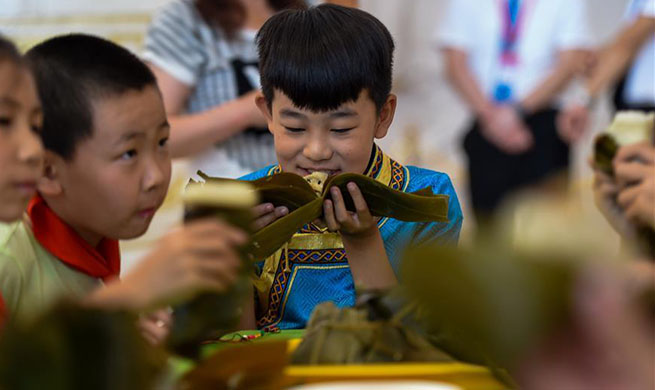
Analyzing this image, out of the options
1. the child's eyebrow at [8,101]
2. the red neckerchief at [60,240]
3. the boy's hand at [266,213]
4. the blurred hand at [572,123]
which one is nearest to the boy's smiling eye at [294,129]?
the boy's hand at [266,213]

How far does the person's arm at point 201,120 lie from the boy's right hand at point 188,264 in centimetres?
129

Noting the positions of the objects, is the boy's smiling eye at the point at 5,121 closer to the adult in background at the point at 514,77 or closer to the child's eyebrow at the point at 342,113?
the child's eyebrow at the point at 342,113

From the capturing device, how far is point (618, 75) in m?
3.07

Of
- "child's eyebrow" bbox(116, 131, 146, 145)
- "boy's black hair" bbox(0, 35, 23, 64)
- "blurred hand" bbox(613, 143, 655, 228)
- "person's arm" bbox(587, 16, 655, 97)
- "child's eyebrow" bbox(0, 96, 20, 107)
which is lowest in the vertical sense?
"blurred hand" bbox(613, 143, 655, 228)

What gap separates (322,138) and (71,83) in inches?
16.3

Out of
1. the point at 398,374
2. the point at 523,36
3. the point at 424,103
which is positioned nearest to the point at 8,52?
the point at 398,374

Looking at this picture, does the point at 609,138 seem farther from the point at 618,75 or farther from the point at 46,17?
the point at 46,17

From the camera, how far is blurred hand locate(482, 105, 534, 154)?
3.29 m

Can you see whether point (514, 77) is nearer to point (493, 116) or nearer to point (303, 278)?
point (493, 116)

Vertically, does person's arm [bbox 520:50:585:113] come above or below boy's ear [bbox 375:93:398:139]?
above

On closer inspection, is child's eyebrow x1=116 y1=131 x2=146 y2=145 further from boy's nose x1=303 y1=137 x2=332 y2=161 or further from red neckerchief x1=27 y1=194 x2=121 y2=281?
boy's nose x1=303 y1=137 x2=332 y2=161

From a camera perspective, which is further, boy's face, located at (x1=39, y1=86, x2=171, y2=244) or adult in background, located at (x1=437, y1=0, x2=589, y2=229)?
adult in background, located at (x1=437, y1=0, x2=589, y2=229)

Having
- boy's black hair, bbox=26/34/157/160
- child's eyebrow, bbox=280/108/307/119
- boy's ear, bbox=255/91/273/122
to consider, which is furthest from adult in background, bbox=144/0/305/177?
boy's black hair, bbox=26/34/157/160

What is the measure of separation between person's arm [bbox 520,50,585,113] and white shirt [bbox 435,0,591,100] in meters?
0.02
